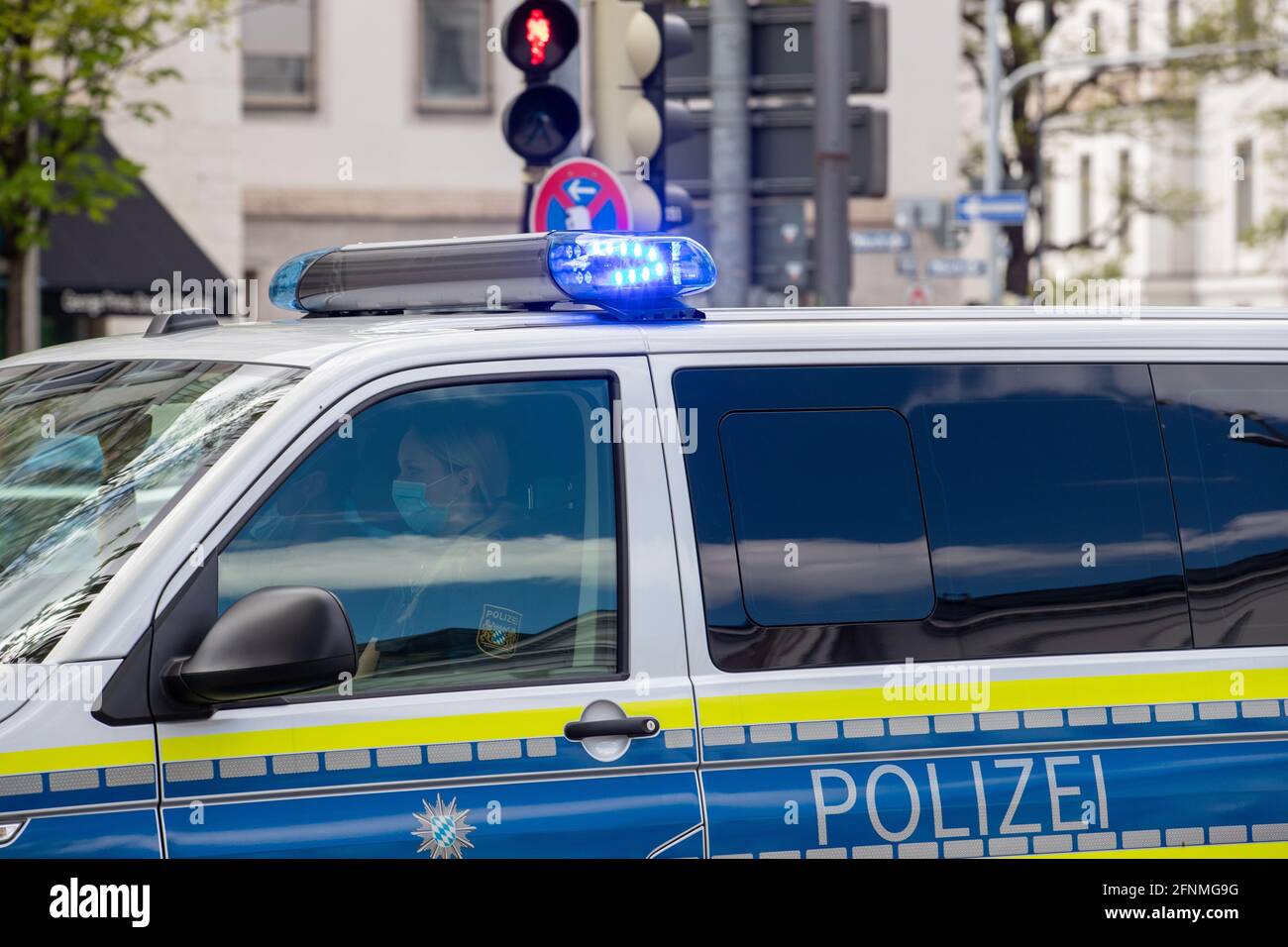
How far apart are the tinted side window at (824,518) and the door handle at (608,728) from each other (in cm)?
30

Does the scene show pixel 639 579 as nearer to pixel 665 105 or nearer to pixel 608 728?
pixel 608 728

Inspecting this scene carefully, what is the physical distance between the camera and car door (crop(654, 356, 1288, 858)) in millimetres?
3430

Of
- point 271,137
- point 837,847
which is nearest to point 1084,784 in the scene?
point 837,847

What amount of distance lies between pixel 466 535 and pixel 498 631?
18 centimetres

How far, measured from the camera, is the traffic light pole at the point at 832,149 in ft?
30.0

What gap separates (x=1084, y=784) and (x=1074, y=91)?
112 feet

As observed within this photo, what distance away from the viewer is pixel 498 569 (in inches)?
134

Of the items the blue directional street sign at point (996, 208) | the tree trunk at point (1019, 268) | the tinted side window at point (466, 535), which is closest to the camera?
the tinted side window at point (466, 535)

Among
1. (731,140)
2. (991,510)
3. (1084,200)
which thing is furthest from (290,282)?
(1084,200)

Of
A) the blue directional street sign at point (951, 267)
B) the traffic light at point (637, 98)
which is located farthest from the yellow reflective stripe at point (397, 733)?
the blue directional street sign at point (951, 267)

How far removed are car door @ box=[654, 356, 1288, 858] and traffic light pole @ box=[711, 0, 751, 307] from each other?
6133mm

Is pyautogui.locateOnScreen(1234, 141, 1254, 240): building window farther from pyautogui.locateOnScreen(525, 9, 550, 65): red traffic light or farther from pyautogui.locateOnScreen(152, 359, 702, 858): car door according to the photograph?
pyautogui.locateOnScreen(152, 359, 702, 858): car door

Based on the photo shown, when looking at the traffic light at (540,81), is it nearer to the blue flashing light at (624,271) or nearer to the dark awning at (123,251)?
the blue flashing light at (624,271)

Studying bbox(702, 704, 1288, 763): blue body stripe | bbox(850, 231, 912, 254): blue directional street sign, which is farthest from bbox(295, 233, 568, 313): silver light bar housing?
bbox(850, 231, 912, 254): blue directional street sign
